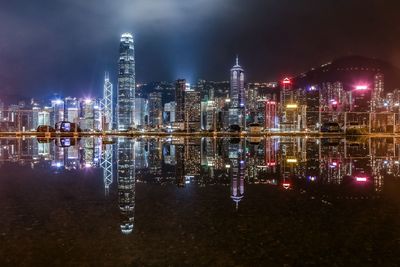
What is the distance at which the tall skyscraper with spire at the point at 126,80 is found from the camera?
123 meters

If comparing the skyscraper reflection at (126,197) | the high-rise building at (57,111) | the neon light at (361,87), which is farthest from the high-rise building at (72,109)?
the skyscraper reflection at (126,197)

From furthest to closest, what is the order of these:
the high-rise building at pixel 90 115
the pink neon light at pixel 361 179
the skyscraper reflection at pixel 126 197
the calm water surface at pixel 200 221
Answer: the high-rise building at pixel 90 115 < the pink neon light at pixel 361 179 < the skyscraper reflection at pixel 126 197 < the calm water surface at pixel 200 221

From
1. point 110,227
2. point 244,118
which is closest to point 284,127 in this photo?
point 244,118

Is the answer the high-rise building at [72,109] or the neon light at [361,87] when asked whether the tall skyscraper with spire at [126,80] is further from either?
the neon light at [361,87]

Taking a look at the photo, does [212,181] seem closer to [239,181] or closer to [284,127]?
[239,181]

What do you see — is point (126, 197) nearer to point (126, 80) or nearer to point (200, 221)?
point (200, 221)

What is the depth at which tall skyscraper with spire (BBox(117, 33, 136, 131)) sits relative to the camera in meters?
123

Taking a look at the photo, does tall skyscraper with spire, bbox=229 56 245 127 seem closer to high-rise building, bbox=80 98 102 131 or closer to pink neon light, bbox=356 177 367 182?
high-rise building, bbox=80 98 102 131

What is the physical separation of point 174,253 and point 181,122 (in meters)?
138

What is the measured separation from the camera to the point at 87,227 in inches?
270

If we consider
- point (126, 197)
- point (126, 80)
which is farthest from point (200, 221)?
point (126, 80)

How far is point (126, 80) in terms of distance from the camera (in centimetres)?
12262

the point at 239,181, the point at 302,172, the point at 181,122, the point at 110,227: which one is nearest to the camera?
the point at 110,227

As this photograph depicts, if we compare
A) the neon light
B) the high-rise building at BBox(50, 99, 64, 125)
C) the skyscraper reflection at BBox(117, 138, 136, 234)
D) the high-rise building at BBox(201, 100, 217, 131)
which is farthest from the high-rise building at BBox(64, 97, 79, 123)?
the skyscraper reflection at BBox(117, 138, 136, 234)
